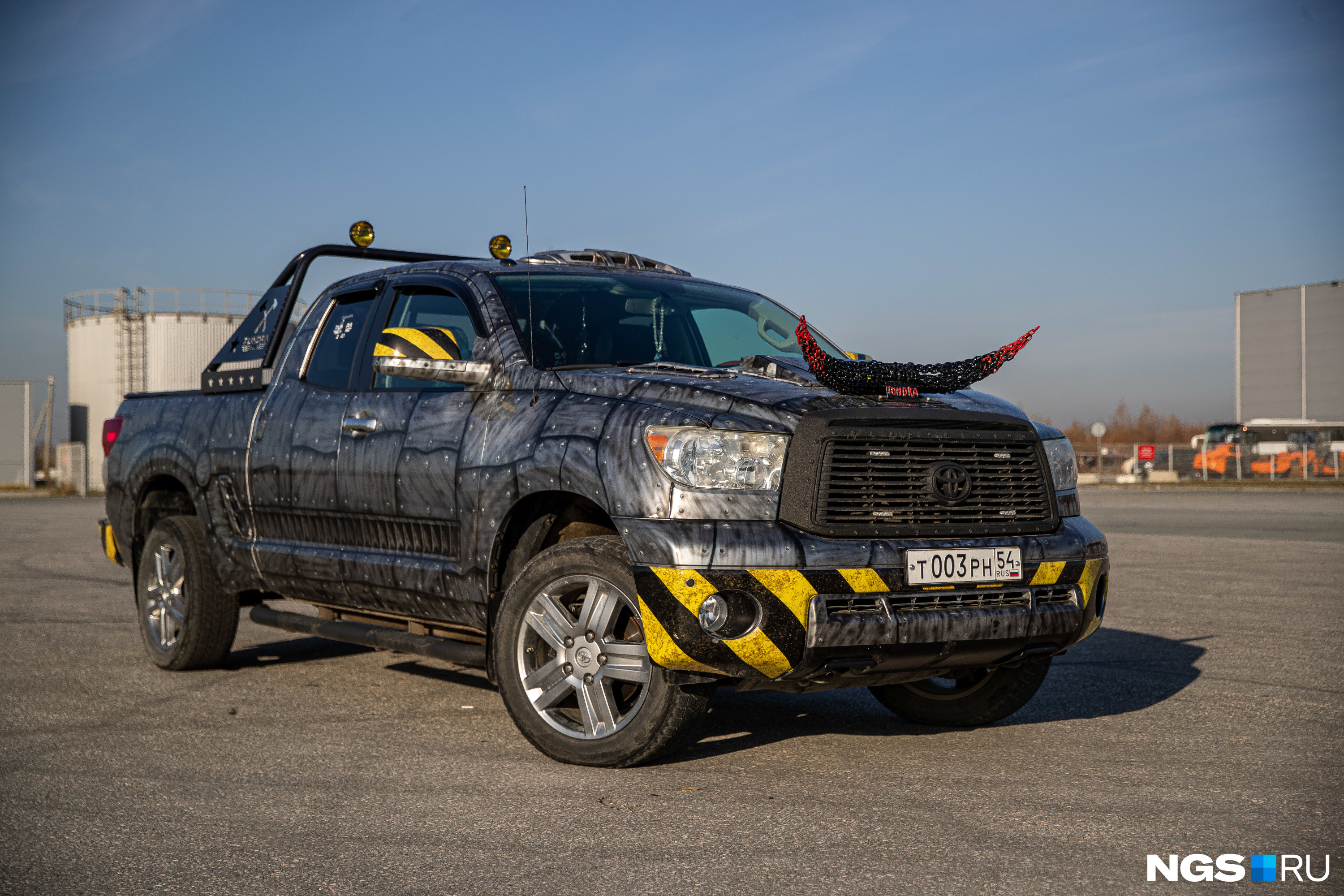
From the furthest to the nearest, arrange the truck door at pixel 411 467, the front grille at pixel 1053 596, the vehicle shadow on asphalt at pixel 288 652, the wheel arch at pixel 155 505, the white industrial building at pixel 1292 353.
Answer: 1. the white industrial building at pixel 1292 353
2. the vehicle shadow on asphalt at pixel 288 652
3. the wheel arch at pixel 155 505
4. the truck door at pixel 411 467
5. the front grille at pixel 1053 596

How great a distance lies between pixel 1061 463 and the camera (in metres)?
4.57

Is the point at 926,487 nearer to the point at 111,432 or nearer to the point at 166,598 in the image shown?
the point at 166,598

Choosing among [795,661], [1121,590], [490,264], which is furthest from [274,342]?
[1121,590]

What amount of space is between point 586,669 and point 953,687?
6.07ft

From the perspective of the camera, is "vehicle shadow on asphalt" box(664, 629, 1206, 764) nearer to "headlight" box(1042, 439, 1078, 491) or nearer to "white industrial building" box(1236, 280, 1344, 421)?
"headlight" box(1042, 439, 1078, 491)

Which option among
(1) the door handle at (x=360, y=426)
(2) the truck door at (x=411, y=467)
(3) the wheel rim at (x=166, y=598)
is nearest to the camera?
(2) the truck door at (x=411, y=467)

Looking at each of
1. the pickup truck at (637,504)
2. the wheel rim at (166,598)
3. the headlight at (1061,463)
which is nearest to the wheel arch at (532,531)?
the pickup truck at (637,504)

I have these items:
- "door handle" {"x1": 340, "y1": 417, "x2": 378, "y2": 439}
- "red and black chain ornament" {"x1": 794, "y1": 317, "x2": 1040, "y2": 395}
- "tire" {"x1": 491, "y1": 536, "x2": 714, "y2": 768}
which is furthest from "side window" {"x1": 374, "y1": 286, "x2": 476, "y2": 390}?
"red and black chain ornament" {"x1": 794, "y1": 317, "x2": 1040, "y2": 395}

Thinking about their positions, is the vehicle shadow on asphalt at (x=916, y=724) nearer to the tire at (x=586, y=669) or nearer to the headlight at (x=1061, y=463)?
the tire at (x=586, y=669)

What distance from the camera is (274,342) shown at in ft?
20.8

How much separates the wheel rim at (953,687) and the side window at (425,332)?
2348 mm

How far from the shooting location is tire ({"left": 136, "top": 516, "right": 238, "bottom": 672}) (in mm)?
6371

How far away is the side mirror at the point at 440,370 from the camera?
183 inches

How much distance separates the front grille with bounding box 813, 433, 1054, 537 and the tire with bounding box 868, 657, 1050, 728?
709 mm
